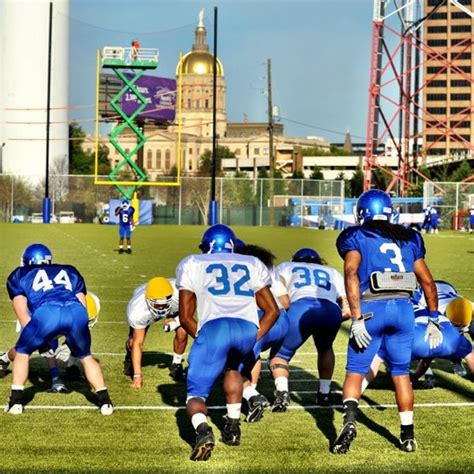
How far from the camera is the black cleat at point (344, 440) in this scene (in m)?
6.87

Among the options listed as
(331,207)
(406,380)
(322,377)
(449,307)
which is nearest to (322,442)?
(406,380)

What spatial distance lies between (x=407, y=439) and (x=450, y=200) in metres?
49.0

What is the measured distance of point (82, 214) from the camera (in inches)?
2398

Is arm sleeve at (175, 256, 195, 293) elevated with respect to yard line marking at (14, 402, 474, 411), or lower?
elevated

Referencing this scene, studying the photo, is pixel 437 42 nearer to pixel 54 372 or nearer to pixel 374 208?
pixel 54 372

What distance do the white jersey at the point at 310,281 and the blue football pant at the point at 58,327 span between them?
1.70 meters

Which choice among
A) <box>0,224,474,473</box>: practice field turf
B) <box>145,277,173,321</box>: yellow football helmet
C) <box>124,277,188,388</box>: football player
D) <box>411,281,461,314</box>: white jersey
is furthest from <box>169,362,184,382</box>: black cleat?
<box>411,281,461,314</box>: white jersey

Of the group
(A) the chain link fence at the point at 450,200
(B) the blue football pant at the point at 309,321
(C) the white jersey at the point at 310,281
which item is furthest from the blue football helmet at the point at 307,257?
(A) the chain link fence at the point at 450,200

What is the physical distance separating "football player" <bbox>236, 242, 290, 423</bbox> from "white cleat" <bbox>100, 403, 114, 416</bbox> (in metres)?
1.01

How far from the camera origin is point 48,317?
311 inches

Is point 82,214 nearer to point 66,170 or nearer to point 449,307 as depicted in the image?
point 66,170

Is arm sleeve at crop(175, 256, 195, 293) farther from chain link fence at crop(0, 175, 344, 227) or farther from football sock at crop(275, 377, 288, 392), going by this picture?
chain link fence at crop(0, 175, 344, 227)

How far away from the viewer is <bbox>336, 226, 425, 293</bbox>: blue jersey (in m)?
7.04

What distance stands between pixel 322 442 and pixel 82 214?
179 ft
